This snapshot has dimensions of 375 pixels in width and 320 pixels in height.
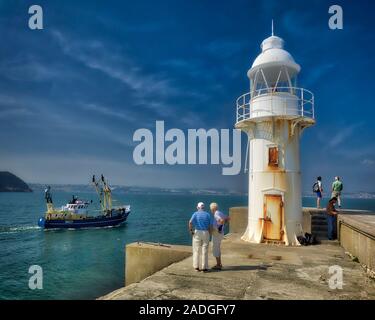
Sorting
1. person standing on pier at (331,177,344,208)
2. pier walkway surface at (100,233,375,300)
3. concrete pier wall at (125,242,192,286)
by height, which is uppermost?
person standing on pier at (331,177,344,208)

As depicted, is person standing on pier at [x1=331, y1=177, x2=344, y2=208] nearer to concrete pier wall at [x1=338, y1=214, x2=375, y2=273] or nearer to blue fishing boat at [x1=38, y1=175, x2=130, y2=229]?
concrete pier wall at [x1=338, y1=214, x2=375, y2=273]

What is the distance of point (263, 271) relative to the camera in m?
8.90

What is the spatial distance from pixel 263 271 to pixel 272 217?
16.2 feet

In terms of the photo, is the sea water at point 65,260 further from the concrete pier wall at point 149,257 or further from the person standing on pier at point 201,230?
the person standing on pier at point 201,230

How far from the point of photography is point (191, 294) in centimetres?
685

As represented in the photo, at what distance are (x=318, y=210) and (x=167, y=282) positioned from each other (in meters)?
12.0

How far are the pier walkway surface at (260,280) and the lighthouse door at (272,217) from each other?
1.87 meters

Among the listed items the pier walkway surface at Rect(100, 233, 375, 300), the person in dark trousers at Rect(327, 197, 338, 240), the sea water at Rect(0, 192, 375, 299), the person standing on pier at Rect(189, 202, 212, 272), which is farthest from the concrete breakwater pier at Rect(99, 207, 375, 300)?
the sea water at Rect(0, 192, 375, 299)

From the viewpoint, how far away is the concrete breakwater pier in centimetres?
700

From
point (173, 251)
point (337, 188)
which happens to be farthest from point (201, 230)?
point (337, 188)

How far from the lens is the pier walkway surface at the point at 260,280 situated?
271 inches

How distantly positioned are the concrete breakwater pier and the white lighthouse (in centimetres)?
101
